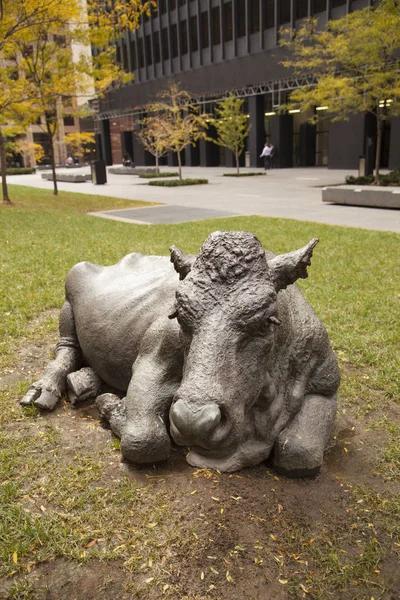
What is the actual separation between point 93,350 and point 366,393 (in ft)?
7.74

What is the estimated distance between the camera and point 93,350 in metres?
4.35

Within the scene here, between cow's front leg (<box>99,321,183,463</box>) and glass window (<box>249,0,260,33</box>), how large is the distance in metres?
39.5

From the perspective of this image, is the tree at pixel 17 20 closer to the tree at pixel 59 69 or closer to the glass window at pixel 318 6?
the tree at pixel 59 69

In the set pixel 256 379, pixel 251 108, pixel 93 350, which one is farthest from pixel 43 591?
pixel 251 108

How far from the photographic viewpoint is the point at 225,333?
8.61 ft

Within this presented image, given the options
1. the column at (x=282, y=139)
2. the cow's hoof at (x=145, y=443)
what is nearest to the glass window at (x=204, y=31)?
the column at (x=282, y=139)

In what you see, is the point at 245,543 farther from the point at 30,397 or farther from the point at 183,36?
the point at 183,36

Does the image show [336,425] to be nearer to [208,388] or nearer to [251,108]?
[208,388]

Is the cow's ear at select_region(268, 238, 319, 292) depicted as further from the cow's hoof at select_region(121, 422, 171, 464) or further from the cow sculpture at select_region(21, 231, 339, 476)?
the cow's hoof at select_region(121, 422, 171, 464)

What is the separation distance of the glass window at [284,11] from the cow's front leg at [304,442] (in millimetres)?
37396

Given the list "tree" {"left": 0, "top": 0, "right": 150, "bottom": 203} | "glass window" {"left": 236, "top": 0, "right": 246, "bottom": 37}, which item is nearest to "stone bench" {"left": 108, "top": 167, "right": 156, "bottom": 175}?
"glass window" {"left": 236, "top": 0, "right": 246, "bottom": 37}

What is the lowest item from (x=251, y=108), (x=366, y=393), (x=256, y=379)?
(x=366, y=393)

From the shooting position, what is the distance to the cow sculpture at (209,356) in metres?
2.57

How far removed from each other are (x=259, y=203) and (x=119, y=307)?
54.1ft
